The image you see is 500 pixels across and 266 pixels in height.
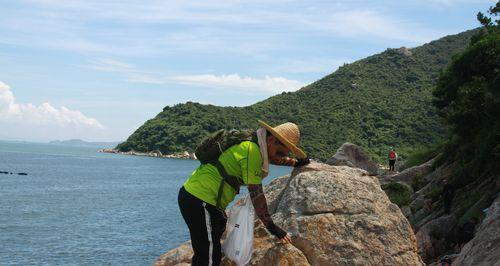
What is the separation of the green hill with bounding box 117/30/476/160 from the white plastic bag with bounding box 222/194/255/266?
294ft

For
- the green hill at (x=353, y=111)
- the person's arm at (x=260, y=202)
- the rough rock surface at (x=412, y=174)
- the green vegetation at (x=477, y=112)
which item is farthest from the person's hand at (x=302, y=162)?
the green hill at (x=353, y=111)

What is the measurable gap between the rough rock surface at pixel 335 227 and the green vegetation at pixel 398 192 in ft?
63.7

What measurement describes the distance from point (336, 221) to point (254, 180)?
168cm

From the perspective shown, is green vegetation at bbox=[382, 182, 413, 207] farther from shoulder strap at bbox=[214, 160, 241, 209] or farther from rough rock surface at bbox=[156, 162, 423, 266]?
shoulder strap at bbox=[214, 160, 241, 209]

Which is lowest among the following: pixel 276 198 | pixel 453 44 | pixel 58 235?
pixel 58 235

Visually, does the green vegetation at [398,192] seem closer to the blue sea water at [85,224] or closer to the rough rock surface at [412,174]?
the rough rock surface at [412,174]

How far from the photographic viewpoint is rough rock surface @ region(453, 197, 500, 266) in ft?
31.5

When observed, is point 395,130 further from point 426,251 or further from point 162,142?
point 426,251

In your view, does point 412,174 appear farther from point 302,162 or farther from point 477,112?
point 302,162

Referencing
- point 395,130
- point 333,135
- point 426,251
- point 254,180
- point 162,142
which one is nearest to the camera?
point 254,180

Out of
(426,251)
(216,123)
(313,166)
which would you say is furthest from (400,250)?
(216,123)

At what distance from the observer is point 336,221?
7.59 metres

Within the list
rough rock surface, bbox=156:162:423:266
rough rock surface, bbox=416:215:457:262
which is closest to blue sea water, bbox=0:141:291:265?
rough rock surface, bbox=416:215:457:262

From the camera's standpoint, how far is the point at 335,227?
755 centimetres
